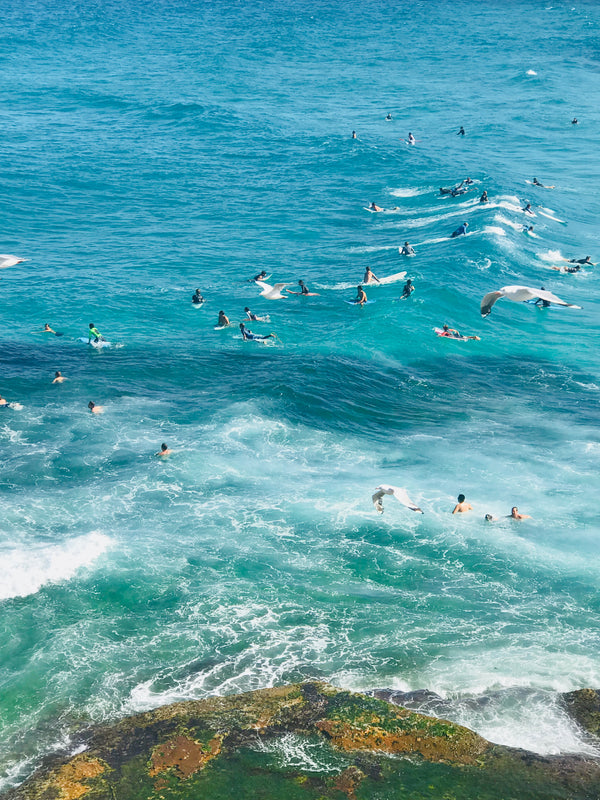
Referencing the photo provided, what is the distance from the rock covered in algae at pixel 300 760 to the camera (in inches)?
662

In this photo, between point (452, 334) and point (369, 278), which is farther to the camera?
point (369, 278)

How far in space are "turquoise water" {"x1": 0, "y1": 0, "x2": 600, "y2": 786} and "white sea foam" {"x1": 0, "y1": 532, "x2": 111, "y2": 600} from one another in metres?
0.10

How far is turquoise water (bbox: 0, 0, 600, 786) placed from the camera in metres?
22.2

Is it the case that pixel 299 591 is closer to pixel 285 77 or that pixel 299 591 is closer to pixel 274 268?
pixel 274 268

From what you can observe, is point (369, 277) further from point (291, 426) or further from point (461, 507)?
point (461, 507)

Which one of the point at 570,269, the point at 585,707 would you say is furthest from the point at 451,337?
the point at 585,707

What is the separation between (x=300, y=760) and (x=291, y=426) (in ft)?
62.1

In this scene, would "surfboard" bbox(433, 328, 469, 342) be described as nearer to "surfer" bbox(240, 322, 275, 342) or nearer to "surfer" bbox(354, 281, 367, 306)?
"surfer" bbox(354, 281, 367, 306)

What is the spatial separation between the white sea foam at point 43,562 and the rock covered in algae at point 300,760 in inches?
289

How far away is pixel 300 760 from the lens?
17594 millimetres

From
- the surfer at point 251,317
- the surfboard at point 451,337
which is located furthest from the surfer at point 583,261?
the surfer at point 251,317

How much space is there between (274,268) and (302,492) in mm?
26114

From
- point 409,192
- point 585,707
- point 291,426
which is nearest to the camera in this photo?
point 585,707

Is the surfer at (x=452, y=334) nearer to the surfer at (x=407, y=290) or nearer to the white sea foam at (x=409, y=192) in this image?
the surfer at (x=407, y=290)
